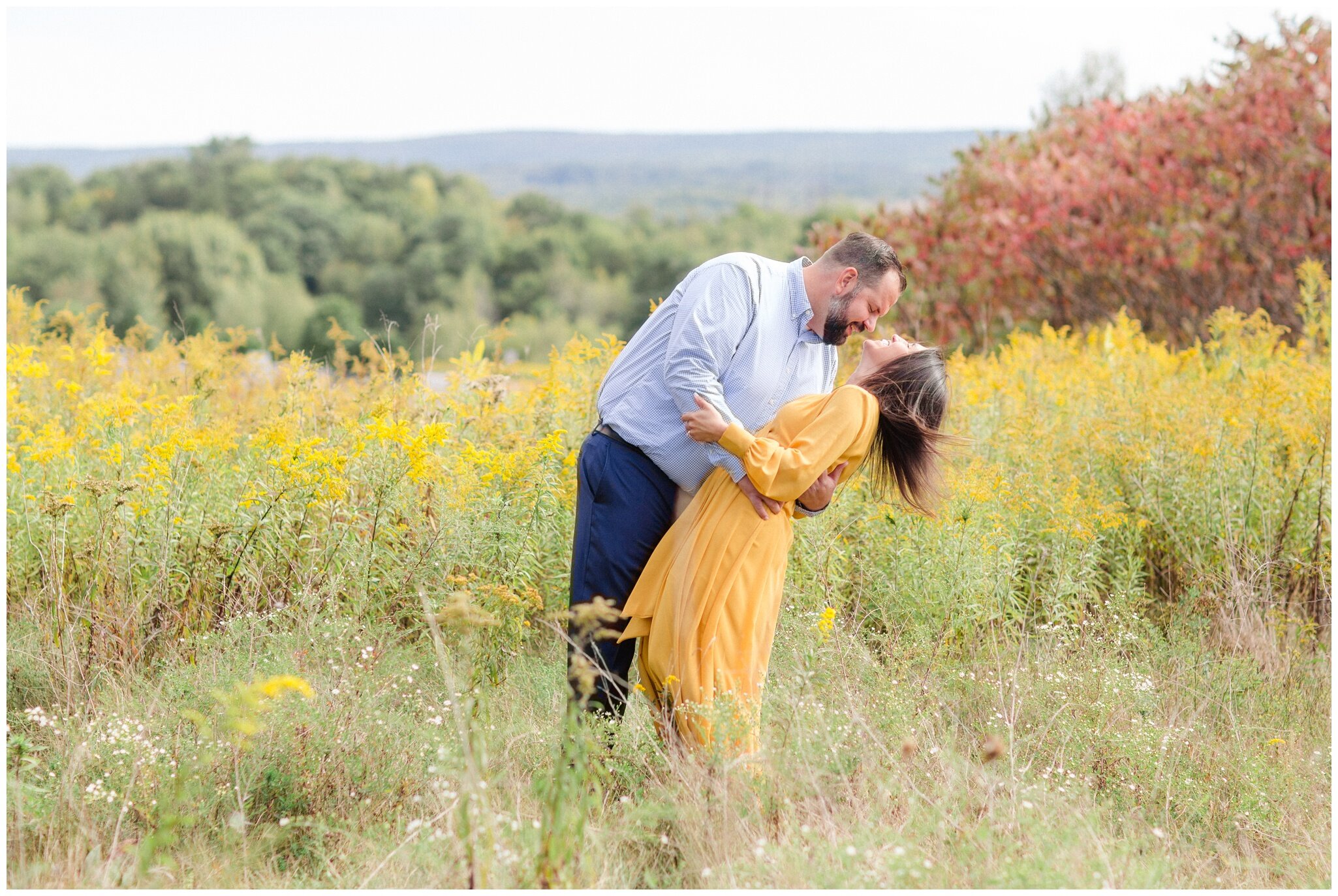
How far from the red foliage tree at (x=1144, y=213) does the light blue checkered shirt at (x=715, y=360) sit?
17.0 feet

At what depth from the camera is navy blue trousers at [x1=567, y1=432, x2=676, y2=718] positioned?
2918 millimetres

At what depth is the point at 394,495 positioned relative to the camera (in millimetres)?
3691

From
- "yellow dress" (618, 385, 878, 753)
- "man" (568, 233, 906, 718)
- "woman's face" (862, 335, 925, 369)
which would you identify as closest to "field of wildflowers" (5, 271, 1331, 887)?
"yellow dress" (618, 385, 878, 753)

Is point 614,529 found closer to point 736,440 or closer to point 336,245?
point 736,440

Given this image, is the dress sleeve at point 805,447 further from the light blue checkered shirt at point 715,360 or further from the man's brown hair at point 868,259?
the man's brown hair at point 868,259

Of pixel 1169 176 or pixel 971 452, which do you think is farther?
pixel 1169 176

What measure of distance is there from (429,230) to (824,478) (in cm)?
5673

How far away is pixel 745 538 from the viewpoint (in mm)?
2766

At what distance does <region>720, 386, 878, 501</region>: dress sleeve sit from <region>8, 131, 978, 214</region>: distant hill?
63.8 metres

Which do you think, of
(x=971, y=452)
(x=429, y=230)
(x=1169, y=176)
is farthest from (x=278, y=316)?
(x=971, y=452)

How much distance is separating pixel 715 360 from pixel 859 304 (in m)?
0.42

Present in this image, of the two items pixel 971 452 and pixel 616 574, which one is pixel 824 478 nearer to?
pixel 616 574

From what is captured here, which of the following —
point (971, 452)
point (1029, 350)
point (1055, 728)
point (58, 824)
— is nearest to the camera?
point (58, 824)

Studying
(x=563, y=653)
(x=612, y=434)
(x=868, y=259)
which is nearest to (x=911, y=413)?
(x=868, y=259)
